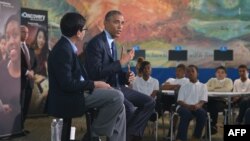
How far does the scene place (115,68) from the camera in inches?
163

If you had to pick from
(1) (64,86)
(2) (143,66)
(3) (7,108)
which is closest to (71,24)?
(1) (64,86)

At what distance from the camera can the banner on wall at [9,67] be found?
20.9 ft

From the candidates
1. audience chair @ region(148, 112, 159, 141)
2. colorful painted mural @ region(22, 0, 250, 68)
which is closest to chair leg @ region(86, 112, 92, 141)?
audience chair @ region(148, 112, 159, 141)

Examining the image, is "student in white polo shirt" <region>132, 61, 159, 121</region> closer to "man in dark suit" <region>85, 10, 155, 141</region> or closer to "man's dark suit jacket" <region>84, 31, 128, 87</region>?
"man in dark suit" <region>85, 10, 155, 141</region>

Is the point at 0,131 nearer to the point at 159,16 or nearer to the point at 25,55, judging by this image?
the point at 25,55

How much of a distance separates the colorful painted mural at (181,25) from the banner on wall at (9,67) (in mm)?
3927

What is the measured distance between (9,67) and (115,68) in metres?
2.82

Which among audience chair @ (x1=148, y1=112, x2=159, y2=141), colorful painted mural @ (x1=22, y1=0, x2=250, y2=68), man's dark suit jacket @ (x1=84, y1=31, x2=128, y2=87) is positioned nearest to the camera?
man's dark suit jacket @ (x1=84, y1=31, x2=128, y2=87)

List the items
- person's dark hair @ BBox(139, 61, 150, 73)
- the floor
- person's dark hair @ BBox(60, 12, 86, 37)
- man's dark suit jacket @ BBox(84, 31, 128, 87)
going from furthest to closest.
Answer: person's dark hair @ BBox(139, 61, 150, 73) → the floor → man's dark suit jacket @ BBox(84, 31, 128, 87) → person's dark hair @ BBox(60, 12, 86, 37)

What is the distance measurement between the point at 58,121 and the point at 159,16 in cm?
745

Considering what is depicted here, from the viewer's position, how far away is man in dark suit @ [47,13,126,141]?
3520 mm

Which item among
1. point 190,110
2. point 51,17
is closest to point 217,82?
point 190,110

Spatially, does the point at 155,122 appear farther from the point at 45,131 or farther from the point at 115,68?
the point at 115,68

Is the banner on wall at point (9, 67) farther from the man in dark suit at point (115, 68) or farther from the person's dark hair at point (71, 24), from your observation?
the person's dark hair at point (71, 24)
